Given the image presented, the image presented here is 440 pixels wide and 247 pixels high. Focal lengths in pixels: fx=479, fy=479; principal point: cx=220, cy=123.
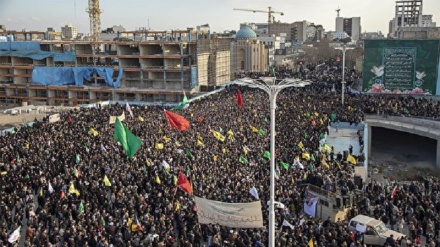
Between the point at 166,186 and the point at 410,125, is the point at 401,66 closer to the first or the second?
the point at 410,125

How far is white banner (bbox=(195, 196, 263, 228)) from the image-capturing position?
455 inches

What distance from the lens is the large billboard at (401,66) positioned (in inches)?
1566

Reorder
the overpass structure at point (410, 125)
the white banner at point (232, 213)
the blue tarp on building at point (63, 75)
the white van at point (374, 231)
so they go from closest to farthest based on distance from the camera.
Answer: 1. the white banner at point (232, 213)
2. the white van at point (374, 231)
3. the overpass structure at point (410, 125)
4. the blue tarp on building at point (63, 75)

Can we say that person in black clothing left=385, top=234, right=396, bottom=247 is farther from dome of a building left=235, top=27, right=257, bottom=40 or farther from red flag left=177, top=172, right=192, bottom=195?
dome of a building left=235, top=27, right=257, bottom=40

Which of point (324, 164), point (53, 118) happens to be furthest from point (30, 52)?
point (324, 164)

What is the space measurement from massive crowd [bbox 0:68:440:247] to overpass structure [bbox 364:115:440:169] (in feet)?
22.4

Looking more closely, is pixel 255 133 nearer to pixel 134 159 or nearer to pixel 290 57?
pixel 134 159

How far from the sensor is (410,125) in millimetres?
33312

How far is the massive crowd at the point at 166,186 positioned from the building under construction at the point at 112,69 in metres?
20.8

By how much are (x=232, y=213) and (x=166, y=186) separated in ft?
22.1

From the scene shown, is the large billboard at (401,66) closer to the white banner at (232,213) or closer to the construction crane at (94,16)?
the white banner at (232,213)

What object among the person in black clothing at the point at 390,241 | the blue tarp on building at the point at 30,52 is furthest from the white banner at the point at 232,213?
the blue tarp on building at the point at 30,52

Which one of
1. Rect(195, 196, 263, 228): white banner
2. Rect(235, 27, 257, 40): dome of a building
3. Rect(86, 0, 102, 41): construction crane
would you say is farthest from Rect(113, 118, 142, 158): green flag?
Rect(235, 27, 257, 40): dome of a building

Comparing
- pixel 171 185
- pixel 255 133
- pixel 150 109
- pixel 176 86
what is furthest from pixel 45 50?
pixel 171 185
